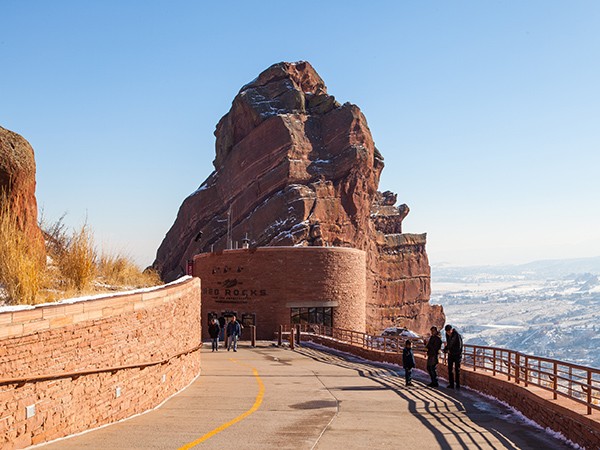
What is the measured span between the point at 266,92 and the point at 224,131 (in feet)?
27.2

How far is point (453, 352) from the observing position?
696 inches

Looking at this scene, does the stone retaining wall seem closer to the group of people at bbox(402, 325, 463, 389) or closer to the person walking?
the group of people at bbox(402, 325, 463, 389)

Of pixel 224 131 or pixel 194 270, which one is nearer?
pixel 194 270

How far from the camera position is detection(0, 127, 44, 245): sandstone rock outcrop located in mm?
15789

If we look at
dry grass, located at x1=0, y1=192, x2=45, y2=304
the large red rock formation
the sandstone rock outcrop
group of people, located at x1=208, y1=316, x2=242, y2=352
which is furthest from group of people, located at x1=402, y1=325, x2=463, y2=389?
the large red rock formation

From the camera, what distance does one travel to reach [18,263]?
12492mm

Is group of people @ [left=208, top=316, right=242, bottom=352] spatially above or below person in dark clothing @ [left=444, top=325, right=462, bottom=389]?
below

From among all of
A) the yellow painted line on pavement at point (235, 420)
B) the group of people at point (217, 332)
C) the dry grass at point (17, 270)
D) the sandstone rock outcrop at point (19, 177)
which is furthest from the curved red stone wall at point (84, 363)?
the group of people at point (217, 332)

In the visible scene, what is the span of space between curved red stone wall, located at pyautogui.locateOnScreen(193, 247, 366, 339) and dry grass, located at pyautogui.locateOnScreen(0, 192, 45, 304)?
29.6m

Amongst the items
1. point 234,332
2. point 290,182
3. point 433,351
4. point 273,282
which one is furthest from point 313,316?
point 290,182

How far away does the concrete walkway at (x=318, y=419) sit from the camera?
10414 millimetres

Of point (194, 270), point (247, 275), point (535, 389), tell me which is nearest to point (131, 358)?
point (535, 389)

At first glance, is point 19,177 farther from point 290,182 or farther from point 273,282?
point 290,182

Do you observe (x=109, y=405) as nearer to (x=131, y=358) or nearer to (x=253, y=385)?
(x=131, y=358)
